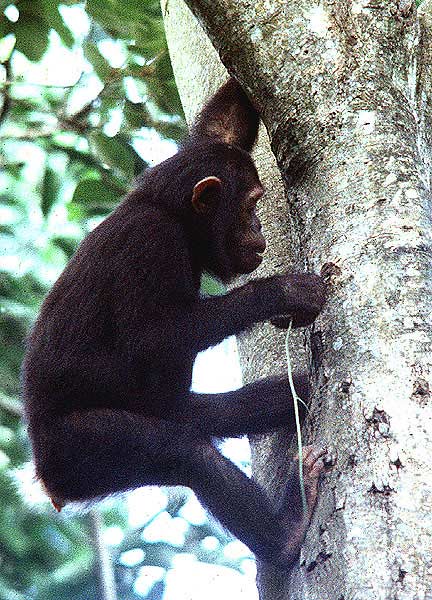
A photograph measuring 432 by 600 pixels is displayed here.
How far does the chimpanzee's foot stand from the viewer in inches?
104

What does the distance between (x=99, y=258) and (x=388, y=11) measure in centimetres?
140

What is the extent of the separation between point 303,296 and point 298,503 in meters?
0.77

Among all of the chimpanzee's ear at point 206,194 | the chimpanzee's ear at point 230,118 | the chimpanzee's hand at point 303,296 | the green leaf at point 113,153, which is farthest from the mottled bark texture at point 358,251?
the green leaf at point 113,153

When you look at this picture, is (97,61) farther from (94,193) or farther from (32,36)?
(94,193)

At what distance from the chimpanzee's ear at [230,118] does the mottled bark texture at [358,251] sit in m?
0.77

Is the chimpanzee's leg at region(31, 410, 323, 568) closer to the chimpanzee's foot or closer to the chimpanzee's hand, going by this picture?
the chimpanzee's foot

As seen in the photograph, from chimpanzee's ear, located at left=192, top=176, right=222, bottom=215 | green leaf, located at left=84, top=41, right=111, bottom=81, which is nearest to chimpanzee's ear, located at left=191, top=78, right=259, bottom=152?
chimpanzee's ear, located at left=192, top=176, right=222, bottom=215

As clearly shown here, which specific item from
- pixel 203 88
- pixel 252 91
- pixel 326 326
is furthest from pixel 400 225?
pixel 203 88

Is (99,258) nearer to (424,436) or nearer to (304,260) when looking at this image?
(304,260)

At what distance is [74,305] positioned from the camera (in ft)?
12.0

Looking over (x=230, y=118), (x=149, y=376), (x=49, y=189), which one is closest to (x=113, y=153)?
(x=49, y=189)

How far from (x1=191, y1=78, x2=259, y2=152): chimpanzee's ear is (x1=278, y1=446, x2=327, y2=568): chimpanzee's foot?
162cm

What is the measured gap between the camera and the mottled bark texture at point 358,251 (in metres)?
2.28

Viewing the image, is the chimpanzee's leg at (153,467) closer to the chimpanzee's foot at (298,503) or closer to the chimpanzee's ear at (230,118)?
the chimpanzee's foot at (298,503)
